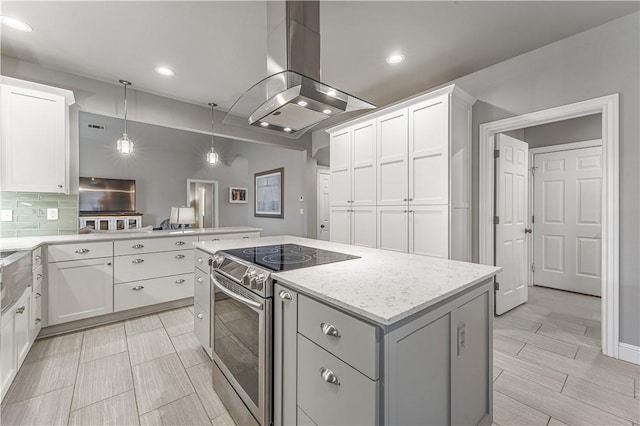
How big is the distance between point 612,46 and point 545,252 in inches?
117

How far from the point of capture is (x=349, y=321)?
0.97m

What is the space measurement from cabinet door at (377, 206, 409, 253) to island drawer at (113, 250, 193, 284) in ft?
7.59

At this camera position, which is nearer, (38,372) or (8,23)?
(38,372)

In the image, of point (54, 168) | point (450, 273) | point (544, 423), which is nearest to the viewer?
point (450, 273)

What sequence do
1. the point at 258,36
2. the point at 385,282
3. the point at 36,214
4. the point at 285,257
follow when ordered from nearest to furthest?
the point at 385,282 < the point at 285,257 < the point at 258,36 < the point at 36,214

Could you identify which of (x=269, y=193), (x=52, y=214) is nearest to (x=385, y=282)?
(x=52, y=214)

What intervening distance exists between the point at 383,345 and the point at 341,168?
3.11m

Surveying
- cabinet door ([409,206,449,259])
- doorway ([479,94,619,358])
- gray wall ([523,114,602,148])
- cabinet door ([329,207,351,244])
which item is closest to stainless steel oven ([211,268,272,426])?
cabinet door ([409,206,449,259])

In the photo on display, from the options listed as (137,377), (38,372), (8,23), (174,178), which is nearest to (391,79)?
(8,23)

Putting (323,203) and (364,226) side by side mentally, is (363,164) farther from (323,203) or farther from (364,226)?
(323,203)

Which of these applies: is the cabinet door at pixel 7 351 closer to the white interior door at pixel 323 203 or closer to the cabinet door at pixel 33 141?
the cabinet door at pixel 33 141

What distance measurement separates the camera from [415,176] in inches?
115

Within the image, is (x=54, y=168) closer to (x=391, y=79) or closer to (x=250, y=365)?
(x=250, y=365)

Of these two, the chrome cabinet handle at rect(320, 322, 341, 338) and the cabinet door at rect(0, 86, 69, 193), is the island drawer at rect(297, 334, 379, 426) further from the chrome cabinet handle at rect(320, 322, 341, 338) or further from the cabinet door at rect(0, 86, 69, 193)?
the cabinet door at rect(0, 86, 69, 193)
